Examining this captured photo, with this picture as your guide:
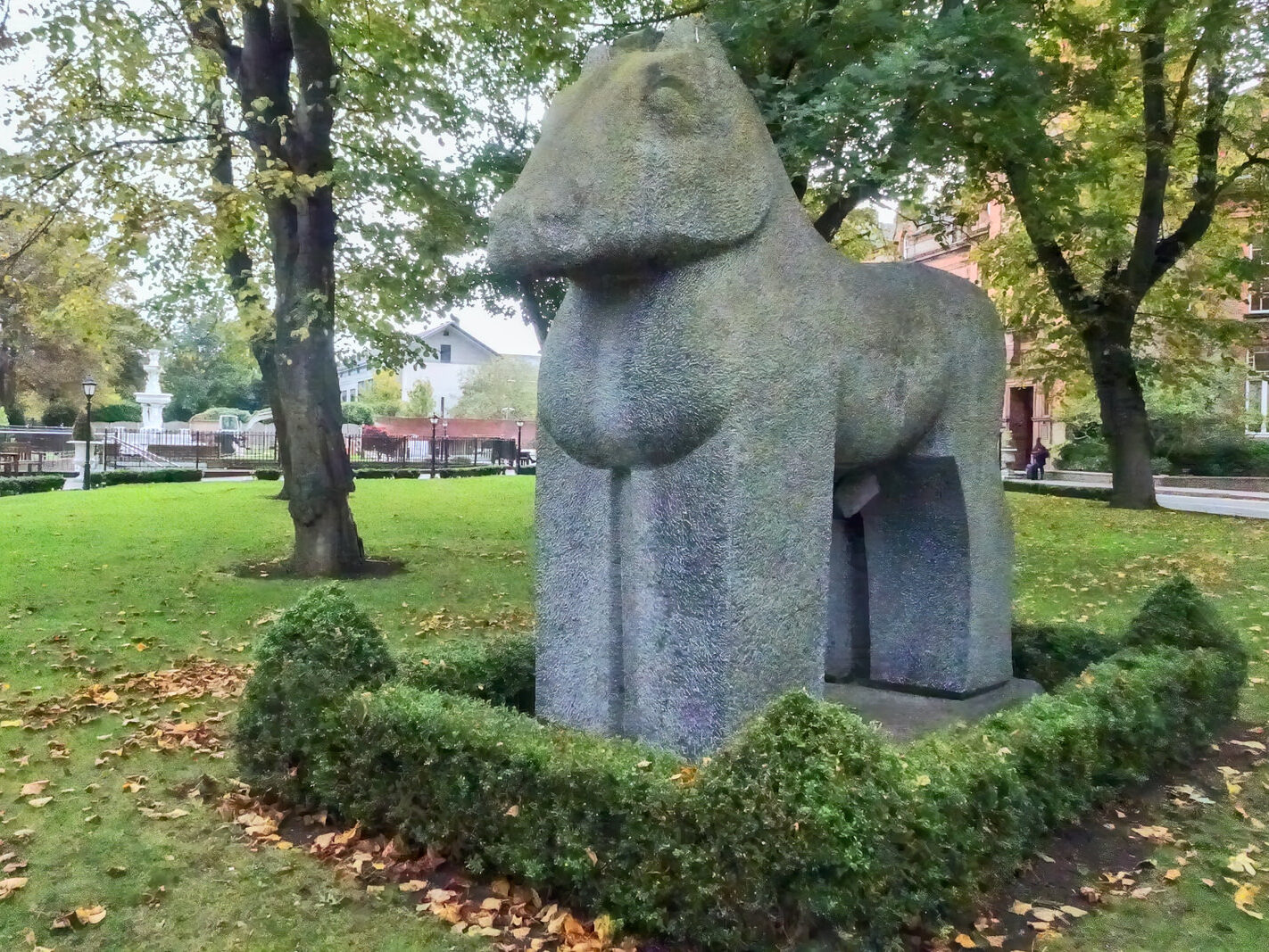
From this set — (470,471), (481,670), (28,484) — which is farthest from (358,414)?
(481,670)

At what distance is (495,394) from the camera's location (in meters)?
64.4

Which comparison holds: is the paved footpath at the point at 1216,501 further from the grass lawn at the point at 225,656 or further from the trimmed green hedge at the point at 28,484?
the trimmed green hedge at the point at 28,484

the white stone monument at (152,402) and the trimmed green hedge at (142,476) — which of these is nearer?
the trimmed green hedge at (142,476)

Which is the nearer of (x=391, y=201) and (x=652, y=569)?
(x=652, y=569)

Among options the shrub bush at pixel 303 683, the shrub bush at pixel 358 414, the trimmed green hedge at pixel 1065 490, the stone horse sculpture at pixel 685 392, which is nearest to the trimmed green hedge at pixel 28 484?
the shrub bush at pixel 303 683

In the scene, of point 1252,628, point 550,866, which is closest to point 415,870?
point 550,866

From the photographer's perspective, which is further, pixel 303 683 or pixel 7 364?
pixel 7 364

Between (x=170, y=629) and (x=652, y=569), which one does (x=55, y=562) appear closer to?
(x=170, y=629)

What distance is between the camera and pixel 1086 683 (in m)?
5.43

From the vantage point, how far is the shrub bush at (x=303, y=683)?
4.96 m

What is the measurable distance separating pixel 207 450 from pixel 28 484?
45.0ft

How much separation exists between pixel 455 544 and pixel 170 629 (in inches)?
260

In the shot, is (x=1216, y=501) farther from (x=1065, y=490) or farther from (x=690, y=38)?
(x=690, y=38)

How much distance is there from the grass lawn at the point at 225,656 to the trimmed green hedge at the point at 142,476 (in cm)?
646
